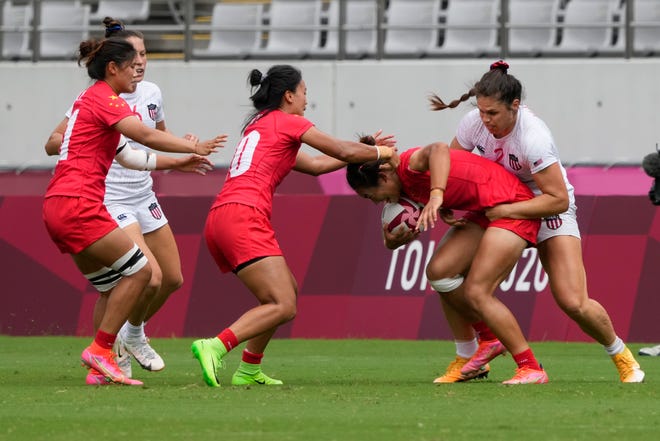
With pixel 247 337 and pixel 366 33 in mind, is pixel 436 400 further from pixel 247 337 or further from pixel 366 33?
pixel 366 33

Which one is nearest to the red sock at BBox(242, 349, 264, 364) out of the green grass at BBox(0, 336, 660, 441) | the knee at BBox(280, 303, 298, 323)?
the green grass at BBox(0, 336, 660, 441)

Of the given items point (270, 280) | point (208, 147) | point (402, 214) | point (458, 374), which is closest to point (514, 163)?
point (402, 214)

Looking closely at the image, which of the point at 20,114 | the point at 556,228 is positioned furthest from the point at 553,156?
the point at 20,114

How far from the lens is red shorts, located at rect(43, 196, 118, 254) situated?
817 centimetres

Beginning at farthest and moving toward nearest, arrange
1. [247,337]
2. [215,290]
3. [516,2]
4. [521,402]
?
[516,2] < [215,290] < [247,337] < [521,402]

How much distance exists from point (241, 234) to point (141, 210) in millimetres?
1837

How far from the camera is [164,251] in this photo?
32.4 ft

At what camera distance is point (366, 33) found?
18344 mm

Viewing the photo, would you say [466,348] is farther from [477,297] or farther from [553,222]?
[553,222]

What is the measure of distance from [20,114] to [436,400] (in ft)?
40.2

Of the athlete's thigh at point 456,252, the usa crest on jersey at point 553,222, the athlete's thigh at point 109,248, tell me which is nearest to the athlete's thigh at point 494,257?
the athlete's thigh at point 456,252

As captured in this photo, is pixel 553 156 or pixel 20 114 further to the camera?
pixel 20 114

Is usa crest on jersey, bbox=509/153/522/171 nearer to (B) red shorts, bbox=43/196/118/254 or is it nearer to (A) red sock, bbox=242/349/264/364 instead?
(A) red sock, bbox=242/349/264/364

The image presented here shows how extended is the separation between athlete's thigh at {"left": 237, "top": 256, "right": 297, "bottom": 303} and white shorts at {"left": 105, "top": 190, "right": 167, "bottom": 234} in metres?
1.72
